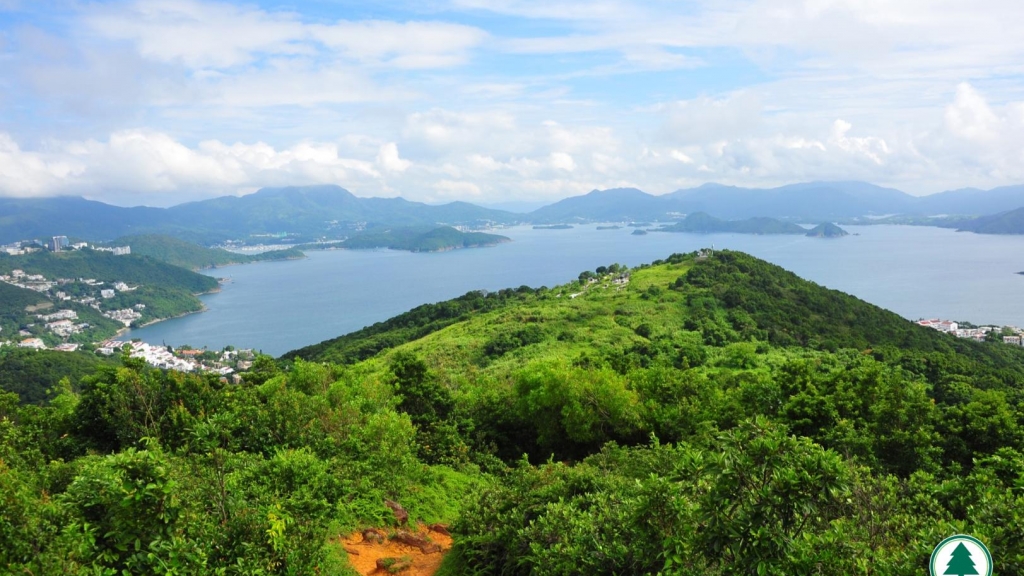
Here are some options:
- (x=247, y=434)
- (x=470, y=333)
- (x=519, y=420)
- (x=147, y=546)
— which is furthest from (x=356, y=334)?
(x=147, y=546)

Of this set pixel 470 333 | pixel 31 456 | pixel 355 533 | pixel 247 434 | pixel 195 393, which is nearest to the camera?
pixel 355 533

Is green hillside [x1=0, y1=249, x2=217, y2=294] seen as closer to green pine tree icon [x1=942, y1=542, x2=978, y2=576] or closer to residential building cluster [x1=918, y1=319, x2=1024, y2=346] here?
residential building cluster [x1=918, y1=319, x2=1024, y2=346]

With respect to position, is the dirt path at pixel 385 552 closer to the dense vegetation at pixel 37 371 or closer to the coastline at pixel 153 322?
the dense vegetation at pixel 37 371

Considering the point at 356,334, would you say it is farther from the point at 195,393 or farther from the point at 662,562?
the point at 662,562

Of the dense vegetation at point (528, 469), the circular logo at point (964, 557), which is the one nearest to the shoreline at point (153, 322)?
the dense vegetation at point (528, 469)

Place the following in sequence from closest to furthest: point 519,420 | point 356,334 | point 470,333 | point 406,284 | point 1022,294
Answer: point 519,420
point 470,333
point 356,334
point 1022,294
point 406,284

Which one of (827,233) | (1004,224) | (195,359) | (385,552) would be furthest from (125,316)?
(1004,224)

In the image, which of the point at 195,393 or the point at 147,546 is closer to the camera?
the point at 147,546

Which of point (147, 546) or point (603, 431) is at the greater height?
point (147, 546)
